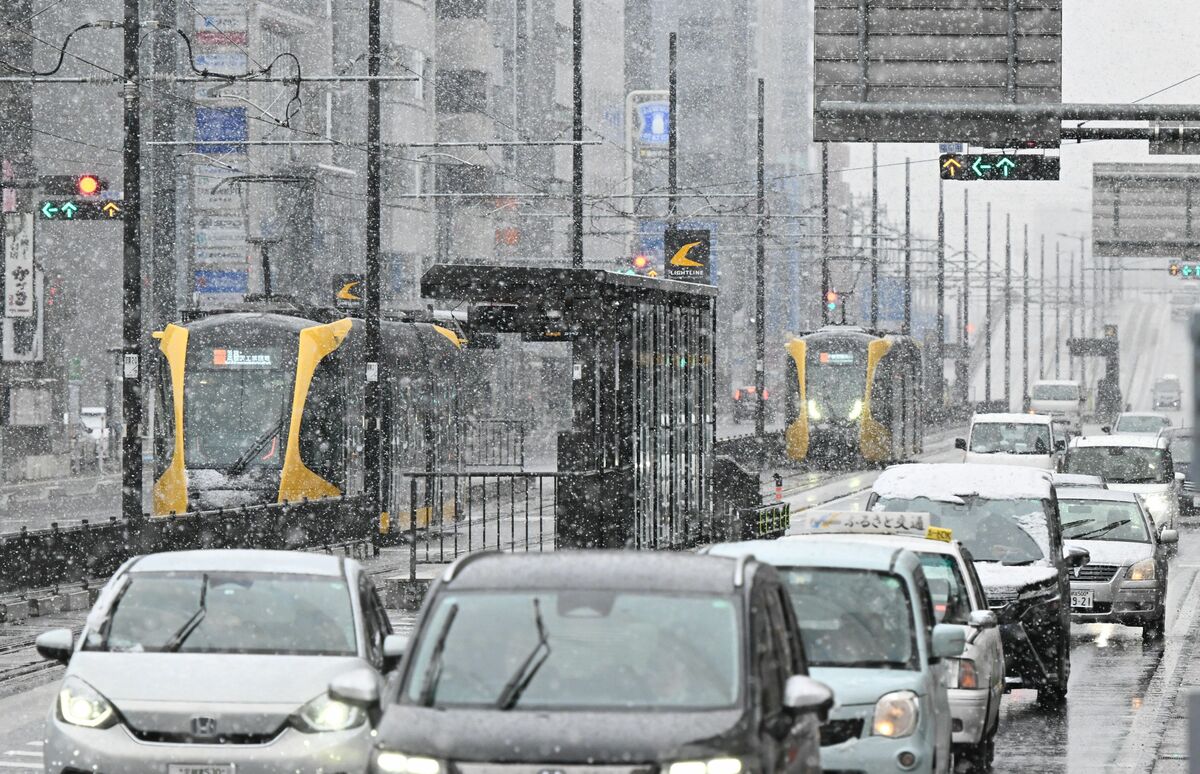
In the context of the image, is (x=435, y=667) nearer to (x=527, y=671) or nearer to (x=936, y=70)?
(x=527, y=671)

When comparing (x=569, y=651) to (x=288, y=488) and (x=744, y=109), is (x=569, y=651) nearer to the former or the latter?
(x=288, y=488)

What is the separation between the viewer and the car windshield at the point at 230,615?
10.7m

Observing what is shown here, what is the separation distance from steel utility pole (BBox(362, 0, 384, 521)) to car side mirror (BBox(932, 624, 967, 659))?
67.5 feet

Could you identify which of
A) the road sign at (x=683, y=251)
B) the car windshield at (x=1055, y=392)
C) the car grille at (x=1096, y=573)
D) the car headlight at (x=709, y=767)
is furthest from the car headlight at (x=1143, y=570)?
the car windshield at (x=1055, y=392)

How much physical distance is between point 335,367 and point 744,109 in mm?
105730

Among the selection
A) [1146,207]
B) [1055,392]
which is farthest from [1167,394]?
[1146,207]

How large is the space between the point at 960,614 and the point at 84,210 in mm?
16723

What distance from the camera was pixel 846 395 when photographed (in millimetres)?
54594

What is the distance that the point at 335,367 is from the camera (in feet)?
105

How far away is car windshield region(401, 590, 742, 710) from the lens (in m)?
7.52

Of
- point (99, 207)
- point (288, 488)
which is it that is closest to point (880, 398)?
point (288, 488)

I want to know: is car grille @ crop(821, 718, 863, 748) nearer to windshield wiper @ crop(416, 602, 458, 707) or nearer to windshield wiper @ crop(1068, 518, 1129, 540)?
windshield wiper @ crop(416, 602, 458, 707)

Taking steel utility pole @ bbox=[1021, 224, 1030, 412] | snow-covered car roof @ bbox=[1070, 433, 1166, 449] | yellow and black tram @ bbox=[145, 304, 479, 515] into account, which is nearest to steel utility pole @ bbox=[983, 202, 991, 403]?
steel utility pole @ bbox=[1021, 224, 1030, 412]

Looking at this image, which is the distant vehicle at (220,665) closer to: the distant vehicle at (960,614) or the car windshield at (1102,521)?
the distant vehicle at (960,614)
